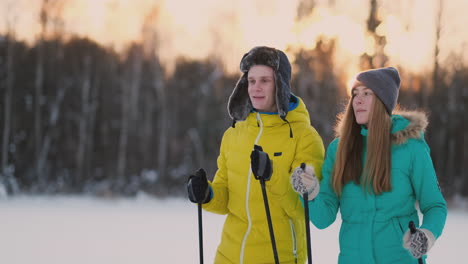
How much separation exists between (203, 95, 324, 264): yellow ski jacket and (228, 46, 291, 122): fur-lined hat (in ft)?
0.27

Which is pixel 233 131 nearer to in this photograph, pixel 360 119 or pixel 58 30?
pixel 360 119

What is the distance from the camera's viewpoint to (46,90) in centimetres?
1834

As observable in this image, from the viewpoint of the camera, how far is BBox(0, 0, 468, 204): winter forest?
55.6 ft

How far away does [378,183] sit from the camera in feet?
6.91

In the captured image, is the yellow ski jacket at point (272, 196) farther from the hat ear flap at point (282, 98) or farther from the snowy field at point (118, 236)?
the snowy field at point (118, 236)

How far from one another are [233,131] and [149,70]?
17.7m

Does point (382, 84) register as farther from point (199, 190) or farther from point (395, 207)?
point (199, 190)

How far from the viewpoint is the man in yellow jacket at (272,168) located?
2367 mm

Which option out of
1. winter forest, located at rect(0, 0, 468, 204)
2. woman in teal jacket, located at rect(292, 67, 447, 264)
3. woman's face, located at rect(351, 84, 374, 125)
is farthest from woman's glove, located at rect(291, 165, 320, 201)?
winter forest, located at rect(0, 0, 468, 204)

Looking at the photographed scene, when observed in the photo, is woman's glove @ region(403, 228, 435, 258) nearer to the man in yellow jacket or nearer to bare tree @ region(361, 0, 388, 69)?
the man in yellow jacket

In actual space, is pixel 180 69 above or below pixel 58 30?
below

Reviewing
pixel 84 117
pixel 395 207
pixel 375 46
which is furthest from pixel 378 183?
pixel 84 117

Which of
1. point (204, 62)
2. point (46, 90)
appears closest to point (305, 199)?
point (46, 90)

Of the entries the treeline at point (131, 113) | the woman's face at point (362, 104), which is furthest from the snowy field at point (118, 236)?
the treeline at point (131, 113)
